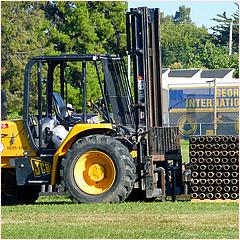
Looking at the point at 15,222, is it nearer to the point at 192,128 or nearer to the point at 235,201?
the point at 235,201

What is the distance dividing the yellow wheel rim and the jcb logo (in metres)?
0.66

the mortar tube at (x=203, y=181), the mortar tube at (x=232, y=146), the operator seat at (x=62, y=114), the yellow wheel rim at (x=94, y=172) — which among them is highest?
the operator seat at (x=62, y=114)

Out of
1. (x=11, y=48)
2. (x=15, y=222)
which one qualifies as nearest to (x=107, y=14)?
(x=11, y=48)

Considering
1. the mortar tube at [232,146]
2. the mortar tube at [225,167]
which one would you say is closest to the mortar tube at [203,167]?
the mortar tube at [225,167]

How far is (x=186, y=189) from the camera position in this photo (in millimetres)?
15883

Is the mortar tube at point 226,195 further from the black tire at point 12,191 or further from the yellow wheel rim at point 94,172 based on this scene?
the black tire at point 12,191

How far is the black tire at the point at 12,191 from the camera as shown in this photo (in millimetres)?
16547

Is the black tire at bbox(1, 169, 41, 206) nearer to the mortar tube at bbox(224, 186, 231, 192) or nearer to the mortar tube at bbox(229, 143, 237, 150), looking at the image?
the mortar tube at bbox(224, 186, 231, 192)

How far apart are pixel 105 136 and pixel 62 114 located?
3.16 ft

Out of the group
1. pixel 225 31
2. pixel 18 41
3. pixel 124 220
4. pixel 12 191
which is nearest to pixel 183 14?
pixel 225 31

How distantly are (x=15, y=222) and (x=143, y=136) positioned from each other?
3892 millimetres

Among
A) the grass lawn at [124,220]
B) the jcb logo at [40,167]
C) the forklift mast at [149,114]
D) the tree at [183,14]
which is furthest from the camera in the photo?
the tree at [183,14]

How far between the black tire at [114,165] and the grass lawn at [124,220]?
27cm

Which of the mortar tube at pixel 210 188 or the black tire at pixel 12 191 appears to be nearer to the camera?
the mortar tube at pixel 210 188
